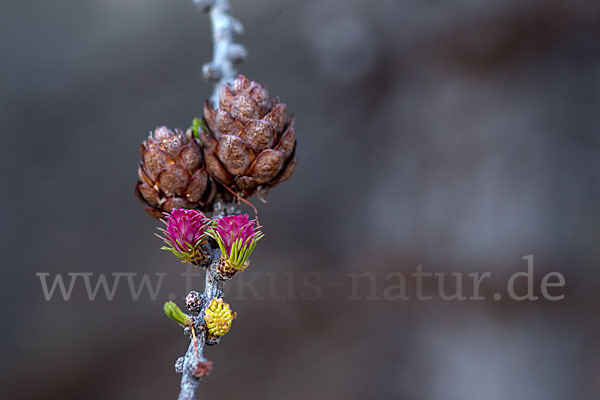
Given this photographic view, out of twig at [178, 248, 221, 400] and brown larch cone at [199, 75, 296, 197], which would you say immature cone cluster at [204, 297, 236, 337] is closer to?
twig at [178, 248, 221, 400]

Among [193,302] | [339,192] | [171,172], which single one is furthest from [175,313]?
[339,192]

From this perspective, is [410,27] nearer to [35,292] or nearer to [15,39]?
[15,39]

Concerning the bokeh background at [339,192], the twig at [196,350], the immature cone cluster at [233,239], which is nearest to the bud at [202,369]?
the twig at [196,350]

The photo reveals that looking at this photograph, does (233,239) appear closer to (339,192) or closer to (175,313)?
(175,313)

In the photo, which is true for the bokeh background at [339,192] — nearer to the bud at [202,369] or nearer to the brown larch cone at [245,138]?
the brown larch cone at [245,138]

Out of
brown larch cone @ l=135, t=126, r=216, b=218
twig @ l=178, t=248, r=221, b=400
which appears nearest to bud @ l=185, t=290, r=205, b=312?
twig @ l=178, t=248, r=221, b=400

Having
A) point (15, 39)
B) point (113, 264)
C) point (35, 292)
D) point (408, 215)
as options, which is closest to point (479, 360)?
point (408, 215)
